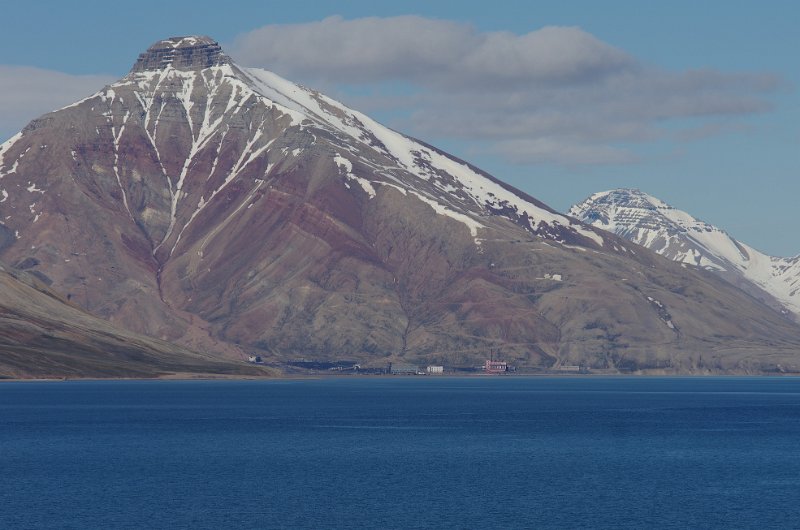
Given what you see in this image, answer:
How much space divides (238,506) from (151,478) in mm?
21366

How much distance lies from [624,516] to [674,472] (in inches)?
1367

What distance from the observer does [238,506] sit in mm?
123875

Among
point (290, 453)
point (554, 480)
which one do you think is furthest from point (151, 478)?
point (554, 480)

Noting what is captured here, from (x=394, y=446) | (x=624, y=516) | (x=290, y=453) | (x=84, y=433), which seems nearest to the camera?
(x=624, y=516)

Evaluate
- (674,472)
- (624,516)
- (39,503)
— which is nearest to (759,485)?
(674,472)

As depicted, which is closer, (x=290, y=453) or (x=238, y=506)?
(x=238, y=506)

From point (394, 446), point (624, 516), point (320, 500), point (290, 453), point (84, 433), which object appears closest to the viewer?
point (624, 516)

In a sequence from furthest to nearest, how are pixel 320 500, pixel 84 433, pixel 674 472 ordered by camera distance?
pixel 84 433 → pixel 674 472 → pixel 320 500

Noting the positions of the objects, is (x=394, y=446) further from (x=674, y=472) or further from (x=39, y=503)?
(x=39, y=503)

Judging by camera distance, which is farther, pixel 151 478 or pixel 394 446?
pixel 394 446

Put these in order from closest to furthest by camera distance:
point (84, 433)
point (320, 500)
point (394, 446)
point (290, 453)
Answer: point (320, 500) → point (290, 453) → point (394, 446) → point (84, 433)

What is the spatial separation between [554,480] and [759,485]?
70.5 ft

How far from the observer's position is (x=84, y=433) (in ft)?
647

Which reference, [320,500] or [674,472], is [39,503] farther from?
[674,472]
